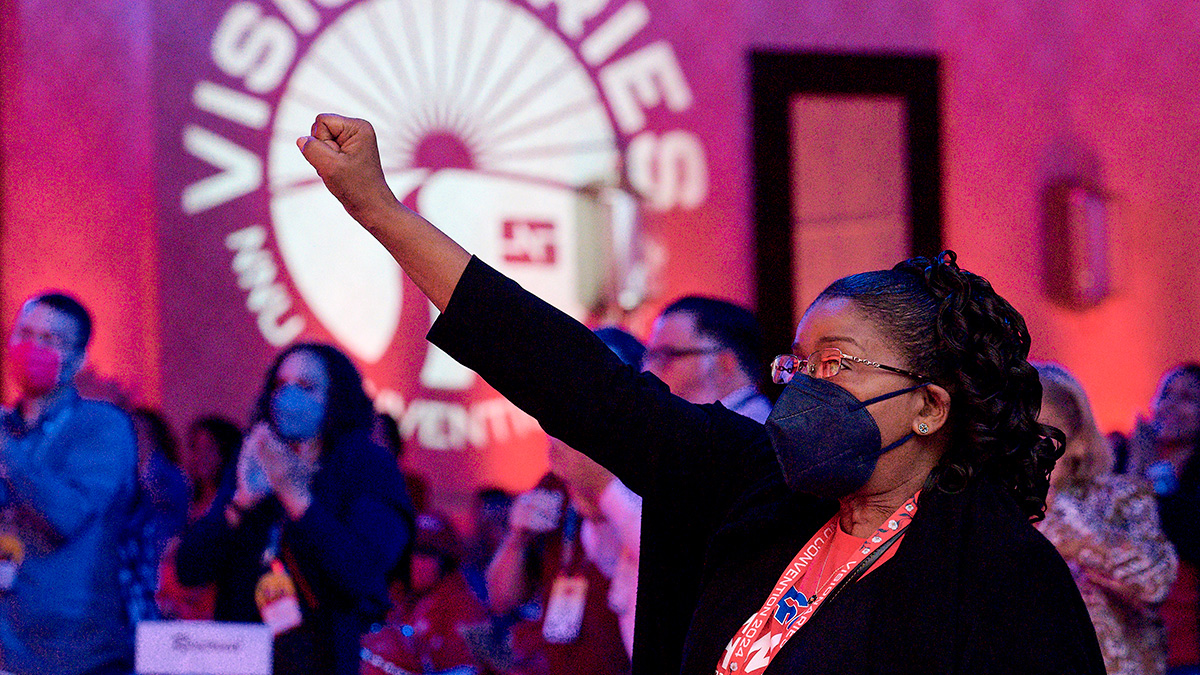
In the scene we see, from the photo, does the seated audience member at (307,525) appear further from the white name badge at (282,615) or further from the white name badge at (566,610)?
the white name badge at (566,610)

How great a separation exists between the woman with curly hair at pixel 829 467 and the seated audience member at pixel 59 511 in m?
1.79

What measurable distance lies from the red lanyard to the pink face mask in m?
2.15

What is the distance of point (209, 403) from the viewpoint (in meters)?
6.24

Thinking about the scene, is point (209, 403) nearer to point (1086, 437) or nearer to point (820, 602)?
point (1086, 437)

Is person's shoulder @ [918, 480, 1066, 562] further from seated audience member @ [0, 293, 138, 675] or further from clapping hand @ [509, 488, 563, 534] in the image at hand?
seated audience member @ [0, 293, 138, 675]

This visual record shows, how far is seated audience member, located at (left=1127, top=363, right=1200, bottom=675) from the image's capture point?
3801 mm

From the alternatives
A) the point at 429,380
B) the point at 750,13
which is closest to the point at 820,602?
the point at 429,380

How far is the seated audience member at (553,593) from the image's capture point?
8.36 ft

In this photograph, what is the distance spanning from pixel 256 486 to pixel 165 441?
3.05 m

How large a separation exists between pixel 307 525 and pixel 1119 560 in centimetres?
176

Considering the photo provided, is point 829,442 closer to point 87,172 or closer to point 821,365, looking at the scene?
point 821,365

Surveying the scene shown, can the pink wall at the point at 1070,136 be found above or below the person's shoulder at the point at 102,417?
above

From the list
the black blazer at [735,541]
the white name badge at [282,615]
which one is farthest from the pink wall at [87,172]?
the black blazer at [735,541]

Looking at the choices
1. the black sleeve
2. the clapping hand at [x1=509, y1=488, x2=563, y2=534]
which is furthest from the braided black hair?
the clapping hand at [x1=509, y1=488, x2=563, y2=534]
